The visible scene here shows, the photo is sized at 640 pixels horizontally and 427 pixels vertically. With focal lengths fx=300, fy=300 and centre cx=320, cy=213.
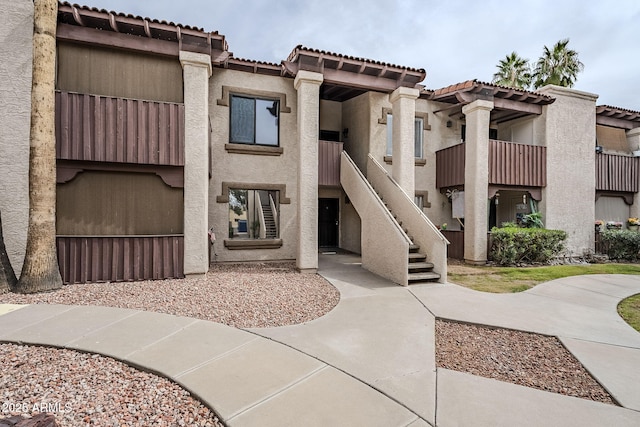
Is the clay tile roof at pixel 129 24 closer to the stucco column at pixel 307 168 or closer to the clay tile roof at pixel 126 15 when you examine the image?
the clay tile roof at pixel 126 15

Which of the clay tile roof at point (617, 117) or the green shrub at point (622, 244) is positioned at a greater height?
the clay tile roof at point (617, 117)

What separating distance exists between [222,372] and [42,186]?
655 cm

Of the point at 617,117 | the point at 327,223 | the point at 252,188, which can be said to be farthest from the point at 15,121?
the point at 617,117

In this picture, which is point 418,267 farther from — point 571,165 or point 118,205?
point 571,165

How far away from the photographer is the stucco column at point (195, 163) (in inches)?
329

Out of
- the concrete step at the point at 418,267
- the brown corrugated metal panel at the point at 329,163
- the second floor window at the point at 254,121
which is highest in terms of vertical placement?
the second floor window at the point at 254,121

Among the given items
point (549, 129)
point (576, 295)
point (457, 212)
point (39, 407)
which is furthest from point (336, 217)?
point (39, 407)

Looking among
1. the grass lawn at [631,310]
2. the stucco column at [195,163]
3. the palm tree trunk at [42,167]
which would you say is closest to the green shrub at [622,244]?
the grass lawn at [631,310]

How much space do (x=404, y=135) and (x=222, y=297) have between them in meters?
8.10

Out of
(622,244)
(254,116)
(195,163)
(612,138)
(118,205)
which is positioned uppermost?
(612,138)

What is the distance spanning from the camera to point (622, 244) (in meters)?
13.8

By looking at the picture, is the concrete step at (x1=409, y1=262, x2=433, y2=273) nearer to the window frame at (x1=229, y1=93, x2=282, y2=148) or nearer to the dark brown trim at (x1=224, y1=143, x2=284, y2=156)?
the dark brown trim at (x1=224, y1=143, x2=284, y2=156)

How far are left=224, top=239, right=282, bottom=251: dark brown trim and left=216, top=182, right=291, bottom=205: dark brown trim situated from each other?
145 centimetres

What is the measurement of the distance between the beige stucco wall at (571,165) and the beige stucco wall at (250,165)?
11.2 m
